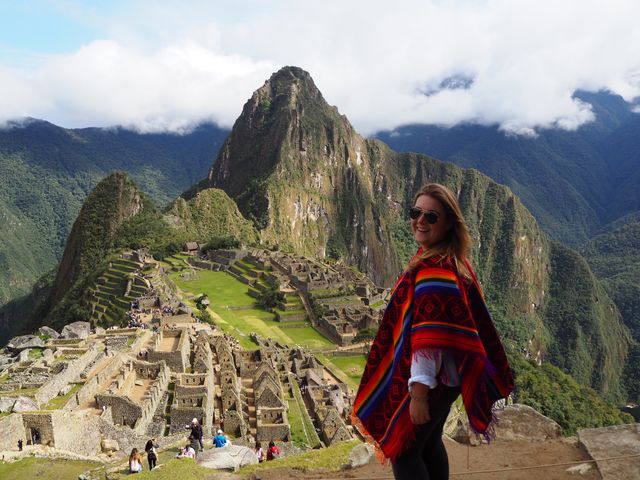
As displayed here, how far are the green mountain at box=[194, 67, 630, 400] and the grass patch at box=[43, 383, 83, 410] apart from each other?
8995cm

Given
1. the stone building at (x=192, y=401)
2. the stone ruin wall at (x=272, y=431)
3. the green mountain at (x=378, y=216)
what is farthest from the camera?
the green mountain at (x=378, y=216)

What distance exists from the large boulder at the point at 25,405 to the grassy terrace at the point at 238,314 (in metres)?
19.7

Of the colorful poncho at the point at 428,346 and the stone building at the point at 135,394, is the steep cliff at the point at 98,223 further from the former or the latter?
the colorful poncho at the point at 428,346

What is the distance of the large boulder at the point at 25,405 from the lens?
13445 mm

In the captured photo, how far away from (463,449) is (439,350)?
3843 mm

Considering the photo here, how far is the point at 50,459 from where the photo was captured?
1142cm

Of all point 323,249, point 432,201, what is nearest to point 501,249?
point 323,249

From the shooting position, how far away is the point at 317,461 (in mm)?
7082

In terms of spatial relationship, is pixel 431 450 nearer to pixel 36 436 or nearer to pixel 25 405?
pixel 36 436

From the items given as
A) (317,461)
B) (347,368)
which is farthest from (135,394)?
(347,368)

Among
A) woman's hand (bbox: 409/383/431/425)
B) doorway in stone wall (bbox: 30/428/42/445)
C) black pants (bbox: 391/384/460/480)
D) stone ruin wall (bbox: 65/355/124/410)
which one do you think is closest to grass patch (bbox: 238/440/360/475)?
black pants (bbox: 391/384/460/480)

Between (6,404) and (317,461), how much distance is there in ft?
34.7

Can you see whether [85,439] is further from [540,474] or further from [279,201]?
[279,201]

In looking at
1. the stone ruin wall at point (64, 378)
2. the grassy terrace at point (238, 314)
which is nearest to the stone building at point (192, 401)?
the stone ruin wall at point (64, 378)
